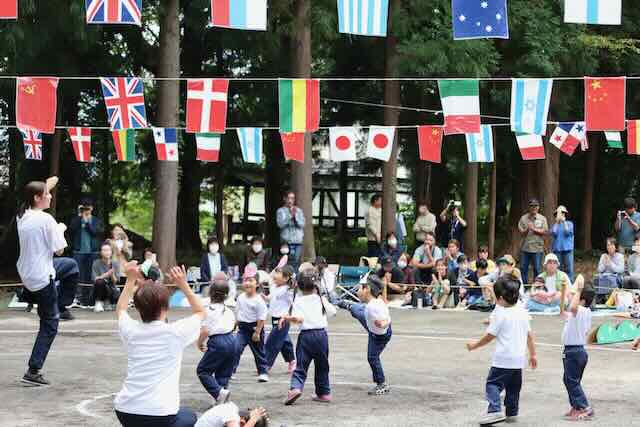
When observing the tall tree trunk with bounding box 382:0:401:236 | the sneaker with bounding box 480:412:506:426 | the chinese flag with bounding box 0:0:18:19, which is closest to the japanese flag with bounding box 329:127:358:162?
the tall tree trunk with bounding box 382:0:401:236

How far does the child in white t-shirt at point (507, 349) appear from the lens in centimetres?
1027

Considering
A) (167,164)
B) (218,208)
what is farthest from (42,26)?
(218,208)

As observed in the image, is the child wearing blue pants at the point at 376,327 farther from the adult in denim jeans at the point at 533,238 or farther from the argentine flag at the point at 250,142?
the adult in denim jeans at the point at 533,238

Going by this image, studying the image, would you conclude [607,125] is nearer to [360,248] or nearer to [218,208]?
[218,208]

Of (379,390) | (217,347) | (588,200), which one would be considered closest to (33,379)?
(217,347)

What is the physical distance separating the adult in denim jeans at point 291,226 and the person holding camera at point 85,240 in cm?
386

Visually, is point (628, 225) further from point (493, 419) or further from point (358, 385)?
point (493, 419)

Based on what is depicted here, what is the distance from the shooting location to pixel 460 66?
83.1 ft

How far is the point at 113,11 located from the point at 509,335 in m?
10.5

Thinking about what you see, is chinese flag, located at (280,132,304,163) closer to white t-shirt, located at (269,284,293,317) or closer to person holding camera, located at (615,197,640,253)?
person holding camera, located at (615,197,640,253)

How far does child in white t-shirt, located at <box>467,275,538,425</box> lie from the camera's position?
1027 cm

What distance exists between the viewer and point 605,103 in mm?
20078

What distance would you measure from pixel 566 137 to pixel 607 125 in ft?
9.74

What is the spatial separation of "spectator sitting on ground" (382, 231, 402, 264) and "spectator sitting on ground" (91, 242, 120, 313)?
19.5ft
